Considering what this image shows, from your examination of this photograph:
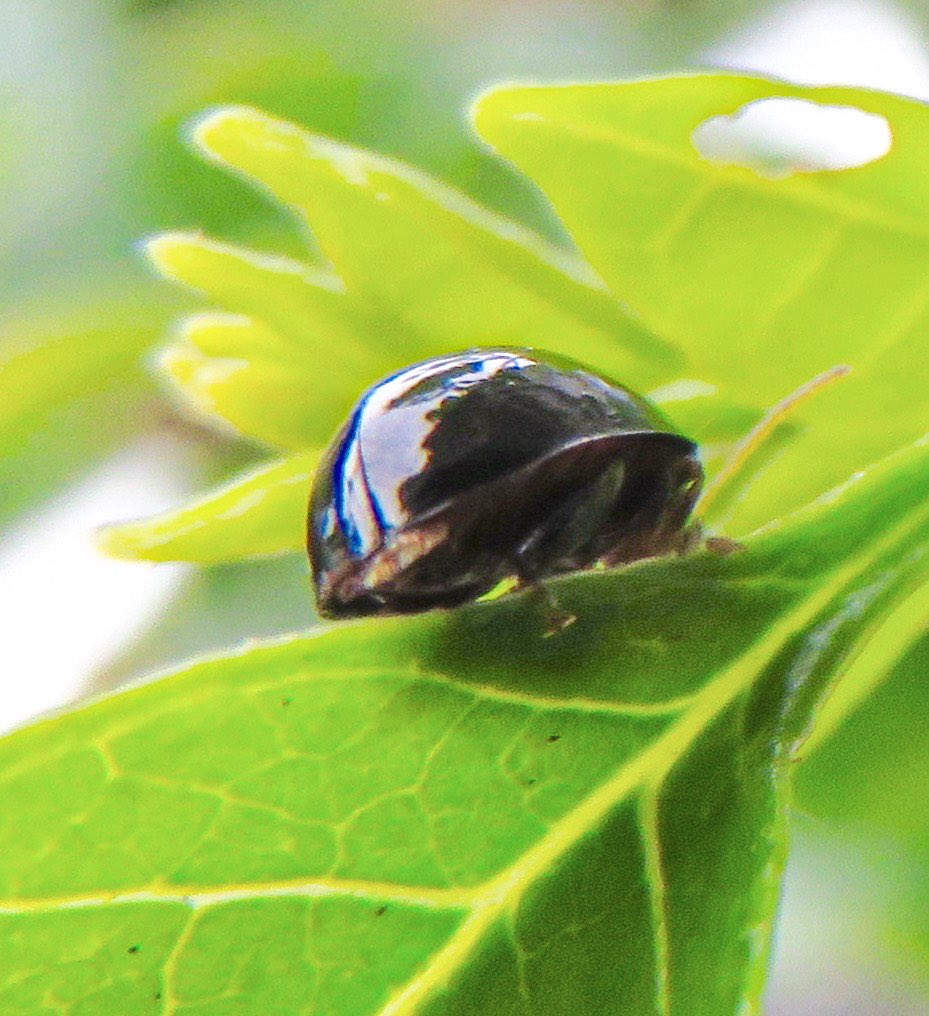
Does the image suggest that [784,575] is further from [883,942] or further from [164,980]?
[883,942]

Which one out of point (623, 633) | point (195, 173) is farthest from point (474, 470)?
point (195, 173)

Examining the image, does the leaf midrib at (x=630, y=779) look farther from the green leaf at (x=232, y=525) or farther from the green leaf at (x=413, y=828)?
the green leaf at (x=232, y=525)

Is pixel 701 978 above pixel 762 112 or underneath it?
underneath

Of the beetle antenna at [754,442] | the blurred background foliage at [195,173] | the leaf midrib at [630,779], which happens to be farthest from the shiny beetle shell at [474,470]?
the blurred background foliage at [195,173]

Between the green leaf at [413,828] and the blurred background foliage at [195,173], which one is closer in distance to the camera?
the green leaf at [413,828]

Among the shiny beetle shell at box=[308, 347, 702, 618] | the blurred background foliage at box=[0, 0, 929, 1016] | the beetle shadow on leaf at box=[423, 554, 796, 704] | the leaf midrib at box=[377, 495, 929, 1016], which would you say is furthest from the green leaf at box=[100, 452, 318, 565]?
the blurred background foliage at box=[0, 0, 929, 1016]

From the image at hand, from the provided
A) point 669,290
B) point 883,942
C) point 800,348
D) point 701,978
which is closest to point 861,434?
point 800,348

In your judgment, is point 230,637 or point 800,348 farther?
point 230,637
